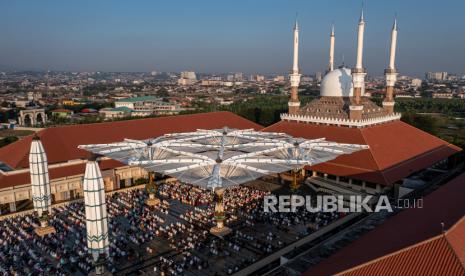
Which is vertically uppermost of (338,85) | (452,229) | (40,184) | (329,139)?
(338,85)

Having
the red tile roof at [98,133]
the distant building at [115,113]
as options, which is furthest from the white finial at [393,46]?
the distant building at [115,113]

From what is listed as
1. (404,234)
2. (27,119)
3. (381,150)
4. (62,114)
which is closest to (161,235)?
(404,234)

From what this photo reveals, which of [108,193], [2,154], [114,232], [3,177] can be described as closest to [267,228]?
[114,232]

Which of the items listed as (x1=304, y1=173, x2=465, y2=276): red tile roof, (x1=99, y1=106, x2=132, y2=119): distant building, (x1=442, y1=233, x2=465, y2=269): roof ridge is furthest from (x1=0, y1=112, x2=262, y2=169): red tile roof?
(x1=99, y1=106, x2=132, y2=119): distant building

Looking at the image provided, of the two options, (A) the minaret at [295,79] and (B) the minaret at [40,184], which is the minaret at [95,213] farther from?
(A) the minaret at [295,79]

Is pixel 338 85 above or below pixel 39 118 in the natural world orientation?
above

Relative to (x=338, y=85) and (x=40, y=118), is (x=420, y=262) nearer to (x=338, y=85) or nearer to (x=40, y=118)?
(x=338, y=85)
